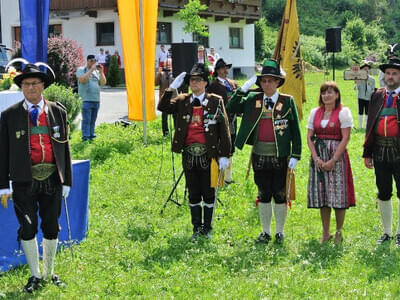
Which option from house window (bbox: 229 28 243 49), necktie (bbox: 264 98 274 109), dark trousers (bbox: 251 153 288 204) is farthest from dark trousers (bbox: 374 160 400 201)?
house window (bbox: 229 28 243 49)

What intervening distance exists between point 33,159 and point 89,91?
8.06 metres

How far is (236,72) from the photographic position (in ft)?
130

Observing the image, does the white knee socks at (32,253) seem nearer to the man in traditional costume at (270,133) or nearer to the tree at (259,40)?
the man in traditional costume at (270,133)

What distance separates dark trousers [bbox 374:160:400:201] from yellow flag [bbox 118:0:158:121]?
19.4 feet

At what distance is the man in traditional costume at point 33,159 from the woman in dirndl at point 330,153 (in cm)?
271

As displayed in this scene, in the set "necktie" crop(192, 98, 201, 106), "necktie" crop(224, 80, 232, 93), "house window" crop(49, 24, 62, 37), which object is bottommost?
"necktie" crop(192, 98, 201, 106)

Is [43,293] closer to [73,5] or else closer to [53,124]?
[53,124]

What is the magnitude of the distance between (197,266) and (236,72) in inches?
1349

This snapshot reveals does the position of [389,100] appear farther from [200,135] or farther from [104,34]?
[104,34]

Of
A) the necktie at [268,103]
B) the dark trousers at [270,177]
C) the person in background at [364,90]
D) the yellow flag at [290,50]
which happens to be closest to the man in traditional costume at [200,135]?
the dark trousers at [270,177]

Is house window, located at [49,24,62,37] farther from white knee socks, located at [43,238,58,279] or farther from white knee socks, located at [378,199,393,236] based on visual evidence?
white knee socks, located at [43,238,58,279]

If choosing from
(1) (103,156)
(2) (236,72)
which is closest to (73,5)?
(2) (236,72)

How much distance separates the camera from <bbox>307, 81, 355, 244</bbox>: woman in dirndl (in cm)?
646

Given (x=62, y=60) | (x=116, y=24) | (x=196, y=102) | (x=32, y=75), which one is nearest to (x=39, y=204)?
(x=32, y=75)
